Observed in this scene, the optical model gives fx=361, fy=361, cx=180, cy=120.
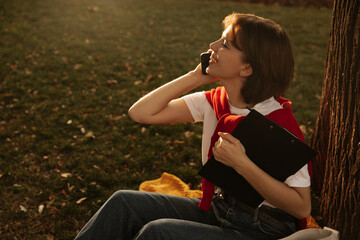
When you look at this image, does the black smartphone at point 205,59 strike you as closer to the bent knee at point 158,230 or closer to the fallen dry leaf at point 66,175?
the bent knee at point 158,230

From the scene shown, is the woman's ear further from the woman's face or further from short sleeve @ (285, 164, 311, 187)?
short sleeve @ (285, 164, 311, 187)

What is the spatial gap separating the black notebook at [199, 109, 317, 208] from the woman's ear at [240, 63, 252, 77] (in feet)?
1.22

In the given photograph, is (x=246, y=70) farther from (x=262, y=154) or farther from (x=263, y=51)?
(x=262, y=154)

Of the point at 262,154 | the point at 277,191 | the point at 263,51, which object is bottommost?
the point at 277,191

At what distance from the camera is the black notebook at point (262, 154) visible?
181cm

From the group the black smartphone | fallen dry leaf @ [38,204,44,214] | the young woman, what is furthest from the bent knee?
fallen dry leaf @ [38,204,44,214]

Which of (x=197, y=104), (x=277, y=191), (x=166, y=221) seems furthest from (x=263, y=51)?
(x=166, y=221)

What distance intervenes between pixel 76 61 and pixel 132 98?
1.91 meters

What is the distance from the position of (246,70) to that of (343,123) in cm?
91

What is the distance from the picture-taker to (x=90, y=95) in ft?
18.3

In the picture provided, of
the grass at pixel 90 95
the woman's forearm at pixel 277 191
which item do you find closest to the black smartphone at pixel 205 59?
the woman's forearm at pixel 277 191

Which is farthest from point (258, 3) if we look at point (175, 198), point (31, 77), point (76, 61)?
point (175, 198)

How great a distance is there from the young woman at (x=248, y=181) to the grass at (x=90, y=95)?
3.86 feet

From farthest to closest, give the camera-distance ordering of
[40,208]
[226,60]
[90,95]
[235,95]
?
[90,95], [40,208], [235,95], [226,60]
